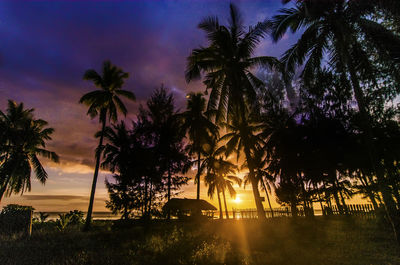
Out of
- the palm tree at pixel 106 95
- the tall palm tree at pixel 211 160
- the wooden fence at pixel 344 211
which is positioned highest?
the palm tree at pixel 106 95

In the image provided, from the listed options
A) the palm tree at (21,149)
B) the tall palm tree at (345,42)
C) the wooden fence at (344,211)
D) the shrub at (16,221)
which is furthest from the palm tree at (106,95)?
the wooden fence at (344,211)

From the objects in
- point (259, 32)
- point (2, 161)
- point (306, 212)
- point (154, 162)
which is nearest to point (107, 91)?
point (154, 162)

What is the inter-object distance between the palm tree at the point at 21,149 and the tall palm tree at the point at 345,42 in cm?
2780

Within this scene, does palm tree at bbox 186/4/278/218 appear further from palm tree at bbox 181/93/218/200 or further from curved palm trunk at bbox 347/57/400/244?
palm tree at bbox 181/93/218/200

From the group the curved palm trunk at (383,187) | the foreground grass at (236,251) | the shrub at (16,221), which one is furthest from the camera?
the shrub at (16,221)

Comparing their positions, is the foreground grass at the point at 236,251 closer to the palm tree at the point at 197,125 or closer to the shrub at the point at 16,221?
the shrub at the point at 16,221

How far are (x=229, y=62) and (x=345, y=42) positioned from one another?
19.0 ft

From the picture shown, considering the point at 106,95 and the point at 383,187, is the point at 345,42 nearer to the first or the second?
the point at 383,187

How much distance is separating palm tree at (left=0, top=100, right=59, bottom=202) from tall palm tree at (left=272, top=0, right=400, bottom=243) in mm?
27795

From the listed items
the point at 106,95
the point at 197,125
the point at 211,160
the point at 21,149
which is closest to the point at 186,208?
the point at 211,160

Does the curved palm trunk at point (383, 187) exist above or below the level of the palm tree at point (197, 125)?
below

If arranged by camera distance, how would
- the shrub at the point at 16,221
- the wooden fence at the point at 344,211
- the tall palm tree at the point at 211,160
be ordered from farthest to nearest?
the tall palm tree at the point at 211,160, the wooden fence at the point at 344,211, the shrub at the point at 16,221

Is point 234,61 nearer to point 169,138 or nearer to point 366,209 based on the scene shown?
point 169,138

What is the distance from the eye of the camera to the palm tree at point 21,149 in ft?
71.1
